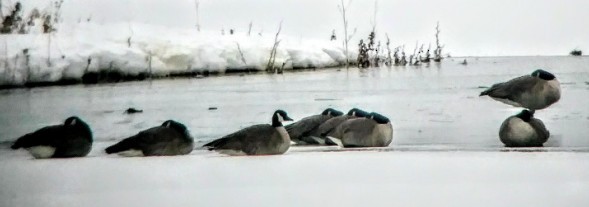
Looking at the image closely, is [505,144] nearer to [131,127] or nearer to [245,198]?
[245,198]

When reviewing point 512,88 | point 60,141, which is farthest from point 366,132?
point 60,141

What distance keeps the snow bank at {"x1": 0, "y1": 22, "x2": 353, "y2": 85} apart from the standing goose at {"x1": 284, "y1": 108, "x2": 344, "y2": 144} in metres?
0.11

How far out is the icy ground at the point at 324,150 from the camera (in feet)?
6.63

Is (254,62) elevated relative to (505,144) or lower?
elevated

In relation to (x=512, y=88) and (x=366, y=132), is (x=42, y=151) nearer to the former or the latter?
(x=366, y=132)

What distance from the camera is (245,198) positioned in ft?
6.70

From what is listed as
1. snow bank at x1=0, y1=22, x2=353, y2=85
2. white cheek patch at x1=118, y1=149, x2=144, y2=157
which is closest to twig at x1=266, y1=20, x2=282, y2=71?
snow bank at x1=0, y1=22, x2=353, y2=85

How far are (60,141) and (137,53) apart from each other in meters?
0.26

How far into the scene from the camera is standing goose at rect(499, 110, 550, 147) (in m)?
2.02

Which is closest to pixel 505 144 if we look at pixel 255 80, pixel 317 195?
pixel 317 195

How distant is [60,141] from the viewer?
2043 millimetres

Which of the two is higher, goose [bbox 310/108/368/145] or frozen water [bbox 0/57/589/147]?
frozen water [bbox 0/57/589/147]

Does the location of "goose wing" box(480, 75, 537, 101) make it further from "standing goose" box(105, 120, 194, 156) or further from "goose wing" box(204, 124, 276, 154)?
"standing goose" box(105, 120, 194, 156)

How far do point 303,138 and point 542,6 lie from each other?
63 centimetres
